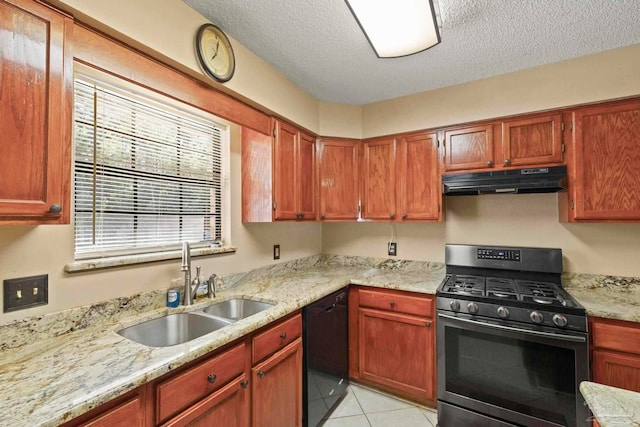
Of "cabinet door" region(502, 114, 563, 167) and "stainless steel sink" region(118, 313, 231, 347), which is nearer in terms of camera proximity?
"stainless steel sink" region(118, 313, 231, 347)

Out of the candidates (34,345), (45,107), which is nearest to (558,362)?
(34,345)

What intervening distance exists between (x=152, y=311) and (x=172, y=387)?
2.05 ft

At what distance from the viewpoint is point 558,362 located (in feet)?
5.55

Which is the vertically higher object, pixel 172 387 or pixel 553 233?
pixel 553 233

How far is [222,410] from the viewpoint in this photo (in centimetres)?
128

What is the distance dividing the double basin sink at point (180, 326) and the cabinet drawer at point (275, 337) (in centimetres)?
16

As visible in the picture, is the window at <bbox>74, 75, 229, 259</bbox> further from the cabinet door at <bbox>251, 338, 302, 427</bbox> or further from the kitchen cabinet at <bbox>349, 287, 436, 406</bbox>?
the kitchen cabinet at <bbox>349, 287, 436, 406</bbox>

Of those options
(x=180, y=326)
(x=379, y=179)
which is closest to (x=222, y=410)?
(x=180, y=326)

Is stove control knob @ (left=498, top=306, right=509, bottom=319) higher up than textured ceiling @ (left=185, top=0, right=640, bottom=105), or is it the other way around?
textured ceiling @ (left=185, top=0, right=640, bottom=105)

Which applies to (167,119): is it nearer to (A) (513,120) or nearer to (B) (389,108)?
(B) (389,108)

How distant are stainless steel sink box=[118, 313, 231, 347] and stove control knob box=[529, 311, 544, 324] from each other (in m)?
1.76

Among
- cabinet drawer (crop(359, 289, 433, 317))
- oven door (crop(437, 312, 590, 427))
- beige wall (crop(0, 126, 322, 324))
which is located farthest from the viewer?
cabinet drawer (crop(359, 289, 433, 317))

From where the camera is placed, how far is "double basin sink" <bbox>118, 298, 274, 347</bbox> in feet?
4.74

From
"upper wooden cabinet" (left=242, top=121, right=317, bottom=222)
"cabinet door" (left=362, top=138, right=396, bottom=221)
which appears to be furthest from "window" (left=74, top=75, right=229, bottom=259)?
"cabinet door" (left=362, top=138, right=396, bottom=221)
